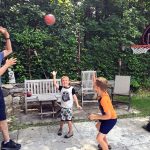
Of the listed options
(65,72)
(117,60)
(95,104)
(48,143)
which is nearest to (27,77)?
(65,72)

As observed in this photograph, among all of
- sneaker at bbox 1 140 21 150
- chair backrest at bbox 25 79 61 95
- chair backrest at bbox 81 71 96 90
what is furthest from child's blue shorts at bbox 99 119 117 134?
chair backrest at bbox 81 71 96 90

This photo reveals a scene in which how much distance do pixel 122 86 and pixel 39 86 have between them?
2.53m

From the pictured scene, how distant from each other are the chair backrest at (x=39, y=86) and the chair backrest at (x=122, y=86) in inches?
75.8

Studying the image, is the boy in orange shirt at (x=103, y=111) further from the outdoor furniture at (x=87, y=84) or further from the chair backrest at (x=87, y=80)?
the chair backrest at (x=87, y=80)

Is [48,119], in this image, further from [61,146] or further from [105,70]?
[105,70]

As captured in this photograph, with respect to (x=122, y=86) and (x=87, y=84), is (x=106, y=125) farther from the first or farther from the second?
(x=87, y=84)

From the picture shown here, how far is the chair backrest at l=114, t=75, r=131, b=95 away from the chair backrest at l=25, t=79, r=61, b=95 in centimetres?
192

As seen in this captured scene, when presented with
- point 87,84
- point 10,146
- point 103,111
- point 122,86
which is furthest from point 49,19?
point 103,111

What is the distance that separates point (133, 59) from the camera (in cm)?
1176

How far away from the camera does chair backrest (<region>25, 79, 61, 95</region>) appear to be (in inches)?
348

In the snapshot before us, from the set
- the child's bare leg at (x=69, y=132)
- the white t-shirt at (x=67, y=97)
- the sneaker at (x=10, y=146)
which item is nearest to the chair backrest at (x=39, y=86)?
the white t-shirt at (x=67, y=97)

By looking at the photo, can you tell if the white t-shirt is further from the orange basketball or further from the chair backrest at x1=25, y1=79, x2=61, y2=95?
the orange basketball

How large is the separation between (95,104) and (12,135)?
361 centimetres

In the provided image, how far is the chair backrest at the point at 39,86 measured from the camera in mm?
8844
